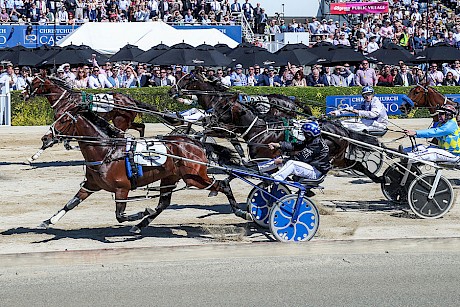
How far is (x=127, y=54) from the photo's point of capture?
28562 mm

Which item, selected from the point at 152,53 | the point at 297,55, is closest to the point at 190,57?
the point at 152,53

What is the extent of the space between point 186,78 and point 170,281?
774 cm

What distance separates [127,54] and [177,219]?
56.2 ft

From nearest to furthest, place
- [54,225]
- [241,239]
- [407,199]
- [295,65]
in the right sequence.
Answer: [241,239]
[54,225]
[407,199]
[295,65]

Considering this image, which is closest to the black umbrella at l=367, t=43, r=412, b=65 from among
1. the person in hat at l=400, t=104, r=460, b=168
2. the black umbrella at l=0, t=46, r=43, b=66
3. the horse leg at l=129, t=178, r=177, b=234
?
the black umbrella at l=0, t=46, r=43, b=66

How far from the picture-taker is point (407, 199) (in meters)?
12.5

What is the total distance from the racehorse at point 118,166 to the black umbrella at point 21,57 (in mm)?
17955

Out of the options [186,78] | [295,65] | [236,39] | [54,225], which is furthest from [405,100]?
[236,39]

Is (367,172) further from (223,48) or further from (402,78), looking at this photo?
(223,48)

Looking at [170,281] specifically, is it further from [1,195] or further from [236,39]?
[236,39]

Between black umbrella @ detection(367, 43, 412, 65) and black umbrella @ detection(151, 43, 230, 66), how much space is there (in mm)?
5333

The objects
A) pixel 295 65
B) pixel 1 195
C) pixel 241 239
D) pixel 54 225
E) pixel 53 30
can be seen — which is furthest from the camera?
pixel 53 30

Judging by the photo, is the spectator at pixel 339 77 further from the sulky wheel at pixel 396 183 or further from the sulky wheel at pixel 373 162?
the sulky wheel at pixel 396 183

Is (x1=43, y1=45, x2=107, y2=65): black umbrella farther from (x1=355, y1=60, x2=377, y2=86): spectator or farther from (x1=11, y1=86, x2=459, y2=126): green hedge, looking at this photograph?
(x1=355, y1=60, x2=377, y2=86): spectator
